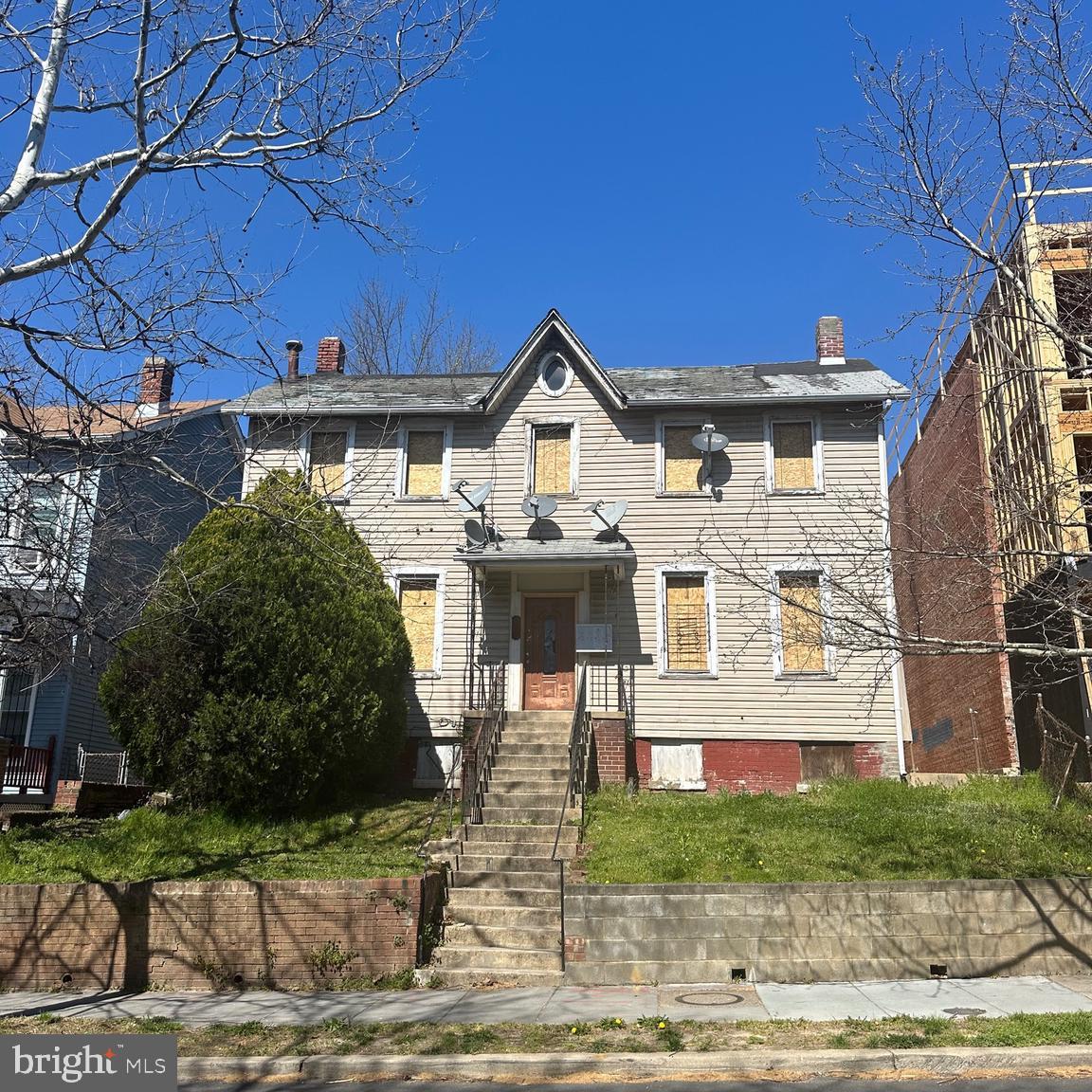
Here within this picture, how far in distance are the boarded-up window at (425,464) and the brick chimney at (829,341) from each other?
7934 millimetres

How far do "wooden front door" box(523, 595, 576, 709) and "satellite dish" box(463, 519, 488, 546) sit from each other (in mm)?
1339

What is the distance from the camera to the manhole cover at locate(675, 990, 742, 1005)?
27.5ft

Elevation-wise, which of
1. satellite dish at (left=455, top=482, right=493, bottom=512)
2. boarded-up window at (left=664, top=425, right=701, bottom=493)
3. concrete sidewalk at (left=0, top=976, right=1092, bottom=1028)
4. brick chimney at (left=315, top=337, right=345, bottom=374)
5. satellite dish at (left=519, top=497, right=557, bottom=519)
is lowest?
concrete sidewalk at (left=0, top=976, right=1092, bottom=1028)

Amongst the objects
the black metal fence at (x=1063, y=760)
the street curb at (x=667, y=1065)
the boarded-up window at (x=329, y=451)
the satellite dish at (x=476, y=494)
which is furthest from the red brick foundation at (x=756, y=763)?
the street curb at (x=667, y=1065)

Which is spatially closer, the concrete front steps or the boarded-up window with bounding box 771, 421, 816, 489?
the concrete front steps

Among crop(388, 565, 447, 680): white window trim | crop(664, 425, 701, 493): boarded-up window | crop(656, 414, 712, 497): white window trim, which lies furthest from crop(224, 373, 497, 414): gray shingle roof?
crop(664, 425, 701, 493): boarded-up window

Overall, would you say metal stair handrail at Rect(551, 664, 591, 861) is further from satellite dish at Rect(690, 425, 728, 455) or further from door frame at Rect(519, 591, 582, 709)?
satellite dish at Rect(690, 425, 728, 455)

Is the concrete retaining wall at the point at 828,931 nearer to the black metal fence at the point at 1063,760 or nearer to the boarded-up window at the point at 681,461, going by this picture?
the black metal fence at the point at 1063,760

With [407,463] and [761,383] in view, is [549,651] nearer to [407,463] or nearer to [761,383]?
[407,463]

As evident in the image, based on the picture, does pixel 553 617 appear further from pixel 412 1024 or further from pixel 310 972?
pixel 412 1024

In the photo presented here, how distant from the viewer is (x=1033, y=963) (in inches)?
358

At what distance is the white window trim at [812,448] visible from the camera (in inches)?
665

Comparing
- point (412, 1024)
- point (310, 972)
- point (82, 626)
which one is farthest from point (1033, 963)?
point (82, 626)

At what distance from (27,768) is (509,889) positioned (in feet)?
36.4
